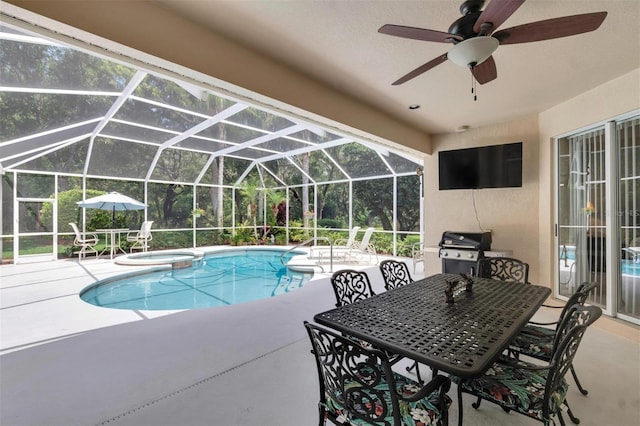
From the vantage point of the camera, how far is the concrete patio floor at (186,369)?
77.7 inches

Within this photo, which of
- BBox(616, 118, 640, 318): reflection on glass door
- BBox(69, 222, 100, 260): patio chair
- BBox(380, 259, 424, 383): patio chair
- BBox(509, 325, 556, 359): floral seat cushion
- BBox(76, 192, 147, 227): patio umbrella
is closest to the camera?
BBox(509, 325, 556, 359): floral seat cushion

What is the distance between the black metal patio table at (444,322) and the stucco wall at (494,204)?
2806mm

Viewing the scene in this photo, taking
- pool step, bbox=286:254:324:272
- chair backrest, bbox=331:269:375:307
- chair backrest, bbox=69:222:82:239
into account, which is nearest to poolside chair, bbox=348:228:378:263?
pool step, bbox=286:254:324:272

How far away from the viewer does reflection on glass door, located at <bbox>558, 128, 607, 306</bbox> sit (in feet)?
12.5

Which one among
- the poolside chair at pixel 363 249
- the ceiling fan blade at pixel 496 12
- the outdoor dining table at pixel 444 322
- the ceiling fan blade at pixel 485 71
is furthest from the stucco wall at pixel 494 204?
the ceiling fan blade at pixel 496 12

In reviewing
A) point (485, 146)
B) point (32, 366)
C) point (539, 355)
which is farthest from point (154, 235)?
point (539, 355)

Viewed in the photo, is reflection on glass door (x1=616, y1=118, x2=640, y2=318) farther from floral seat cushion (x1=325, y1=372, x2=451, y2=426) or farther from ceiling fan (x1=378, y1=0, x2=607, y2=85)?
floral seat cushion (x1=325, y1=372, x2=451, y2=426)

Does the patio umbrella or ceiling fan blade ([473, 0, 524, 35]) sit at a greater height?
ceiling fan blade ([473, 0, 524, 35])

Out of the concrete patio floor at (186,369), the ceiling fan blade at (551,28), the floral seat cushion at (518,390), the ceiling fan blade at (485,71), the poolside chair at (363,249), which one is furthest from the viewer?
the poolside chair at (363,249)

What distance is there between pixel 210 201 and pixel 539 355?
1155cm

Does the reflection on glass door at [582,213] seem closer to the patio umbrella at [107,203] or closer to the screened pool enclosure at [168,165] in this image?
the screened pool enclosure at [168,165]

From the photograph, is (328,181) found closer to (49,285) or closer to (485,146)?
(485,146)

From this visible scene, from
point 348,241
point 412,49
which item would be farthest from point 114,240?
point 412,49

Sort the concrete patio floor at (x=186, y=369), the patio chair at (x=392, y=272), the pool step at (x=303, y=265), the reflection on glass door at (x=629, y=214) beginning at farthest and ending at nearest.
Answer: the pool step at (x=303, y=265), the reflection on glass door at (x=629, y=214), the patio chair at (x=392, y=272), the concrete patio floor at (x=186, y=369)
